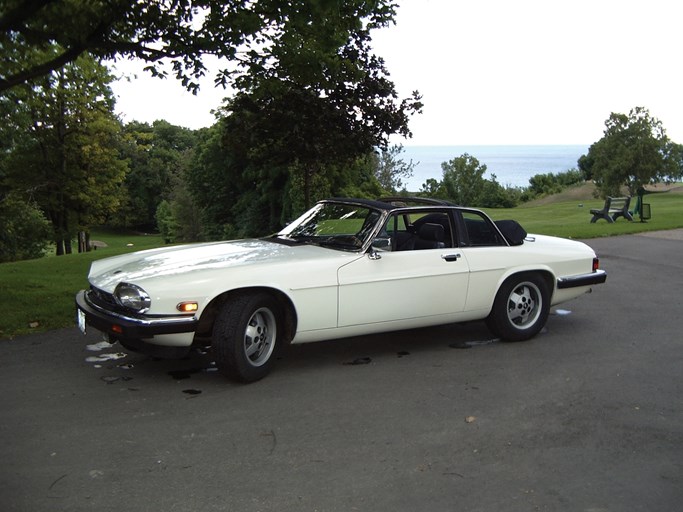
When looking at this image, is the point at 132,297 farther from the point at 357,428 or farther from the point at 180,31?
the point at 180,31

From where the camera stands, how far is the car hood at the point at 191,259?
5008 mm

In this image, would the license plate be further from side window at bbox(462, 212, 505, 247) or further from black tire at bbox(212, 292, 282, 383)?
side window at bbox(462, 212, 505, 247)

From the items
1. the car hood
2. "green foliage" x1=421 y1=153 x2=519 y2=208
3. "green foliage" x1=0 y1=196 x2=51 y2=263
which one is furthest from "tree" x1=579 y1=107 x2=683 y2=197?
the car hood

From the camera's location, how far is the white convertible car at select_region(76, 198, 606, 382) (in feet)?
15.6

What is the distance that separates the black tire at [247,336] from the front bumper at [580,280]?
10.2 ft

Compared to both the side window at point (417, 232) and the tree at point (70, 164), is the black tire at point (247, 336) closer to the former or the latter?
the side window at point (417, 232)

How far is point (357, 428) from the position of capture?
4129 mm

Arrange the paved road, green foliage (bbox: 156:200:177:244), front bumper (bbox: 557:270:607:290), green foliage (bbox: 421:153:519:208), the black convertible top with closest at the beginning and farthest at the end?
the paved road
the black convertible top
front bumper (bbox: 557:270:607:290)
green foliage (bbox: 421:153:519:208)
green foliage (bbox: 156:200:177:244)

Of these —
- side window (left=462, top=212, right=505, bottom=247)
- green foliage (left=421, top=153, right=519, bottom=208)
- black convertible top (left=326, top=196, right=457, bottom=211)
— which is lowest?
side window (left=462, top=212, right=505, bottom=247)

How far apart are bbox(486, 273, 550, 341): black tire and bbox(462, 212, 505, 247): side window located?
420 mm

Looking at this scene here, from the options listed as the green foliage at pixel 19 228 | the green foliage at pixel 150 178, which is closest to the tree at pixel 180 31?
the green foliage at pixel 19 228

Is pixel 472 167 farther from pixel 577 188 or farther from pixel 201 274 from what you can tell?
pixel 201 274

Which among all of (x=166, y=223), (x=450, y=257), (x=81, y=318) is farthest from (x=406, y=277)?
(x=166, y=223)

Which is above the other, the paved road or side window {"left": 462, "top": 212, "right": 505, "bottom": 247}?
side window {"left": 462, "top": 212, "right": 505, "bottom": 247}
